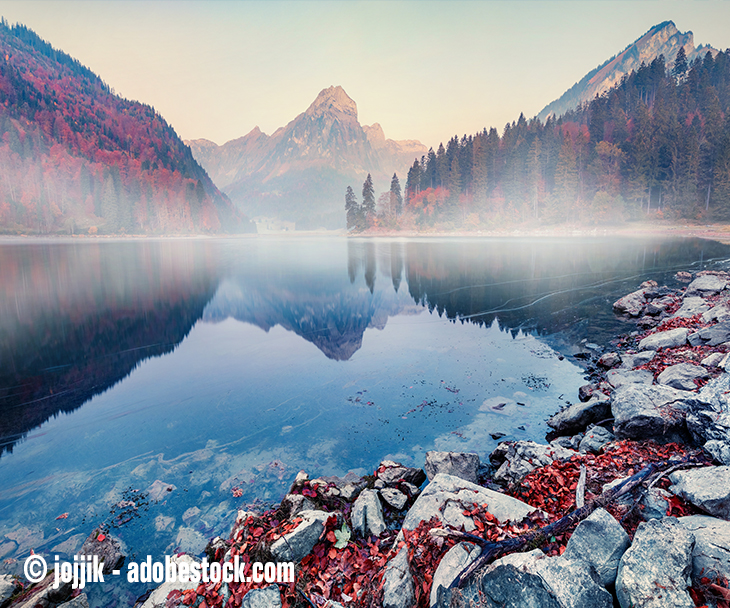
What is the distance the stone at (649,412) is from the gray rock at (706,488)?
2.03 meters

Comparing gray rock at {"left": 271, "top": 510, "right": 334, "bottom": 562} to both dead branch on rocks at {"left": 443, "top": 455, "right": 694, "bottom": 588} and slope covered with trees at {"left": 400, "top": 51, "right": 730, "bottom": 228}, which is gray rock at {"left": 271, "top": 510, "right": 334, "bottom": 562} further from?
slope covered with trees at {"left": 400, "top": 51, "right": 730, "bottom": 228}

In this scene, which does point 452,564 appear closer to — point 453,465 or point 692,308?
point 453,465

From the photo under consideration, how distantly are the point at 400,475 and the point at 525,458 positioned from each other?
8.54 ft

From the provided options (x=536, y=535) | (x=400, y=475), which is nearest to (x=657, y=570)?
(x=536, y=535)

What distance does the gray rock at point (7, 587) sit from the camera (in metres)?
4.79

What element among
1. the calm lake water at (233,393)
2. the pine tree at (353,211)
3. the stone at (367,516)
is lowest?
the calm lake water at (233,393)

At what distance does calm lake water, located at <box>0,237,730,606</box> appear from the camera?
7.10 metres

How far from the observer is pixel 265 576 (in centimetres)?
480

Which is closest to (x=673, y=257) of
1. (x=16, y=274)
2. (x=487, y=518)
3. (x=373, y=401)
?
(x=373, y=401)

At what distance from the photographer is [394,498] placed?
253 inches

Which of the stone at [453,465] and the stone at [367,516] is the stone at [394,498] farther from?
the stone at [453,465]

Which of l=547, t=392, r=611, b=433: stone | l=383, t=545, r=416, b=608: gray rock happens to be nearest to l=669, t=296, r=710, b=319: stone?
l=547, t=392, r=611, b=433: stone

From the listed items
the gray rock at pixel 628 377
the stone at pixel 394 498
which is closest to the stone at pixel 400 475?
the stone at pixel 394 498

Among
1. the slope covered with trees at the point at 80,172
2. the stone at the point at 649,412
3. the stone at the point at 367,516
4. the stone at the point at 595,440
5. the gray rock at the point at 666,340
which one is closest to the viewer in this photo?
the stone at the point at 367,516
